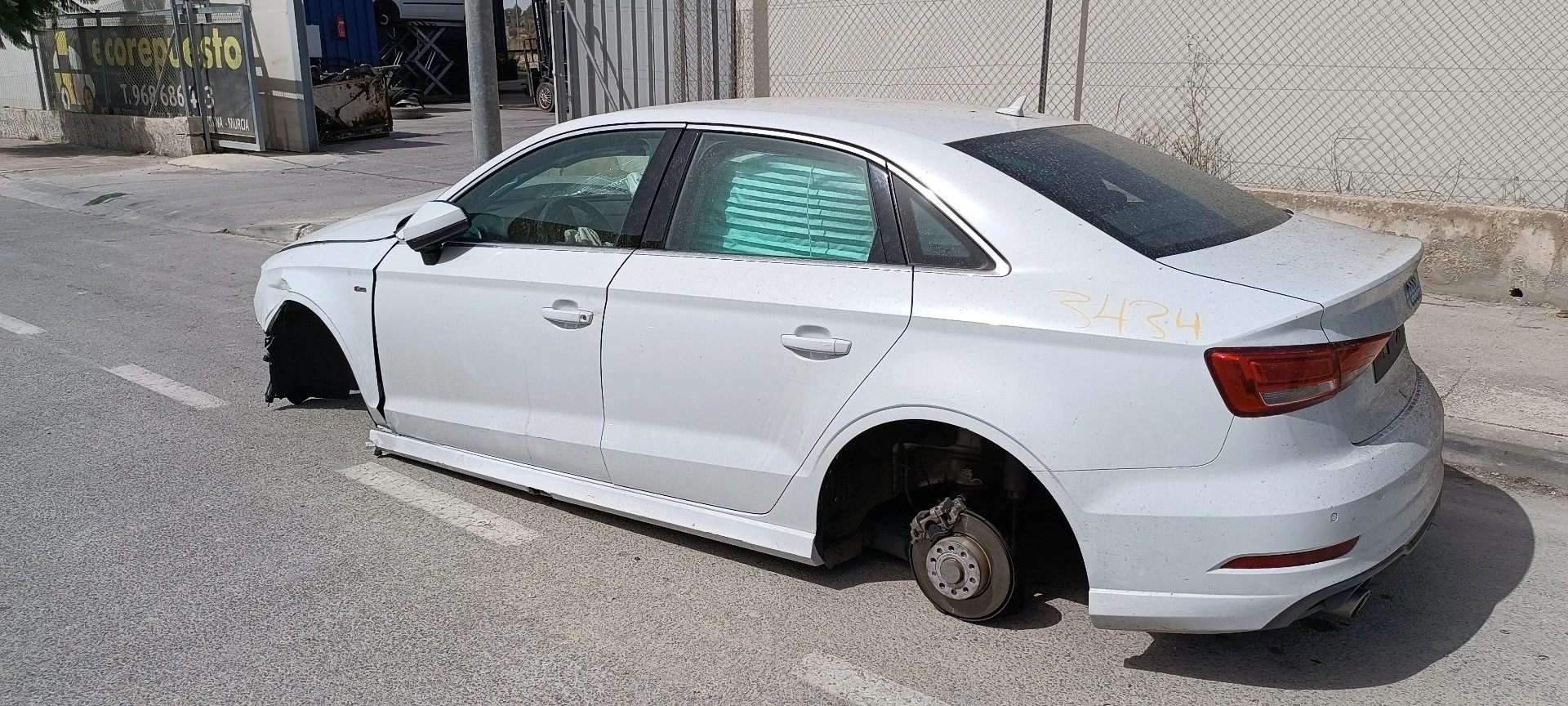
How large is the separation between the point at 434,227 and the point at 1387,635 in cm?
360

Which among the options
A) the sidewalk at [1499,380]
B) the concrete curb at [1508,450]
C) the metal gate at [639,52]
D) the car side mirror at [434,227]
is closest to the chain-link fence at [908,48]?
the metal gate at [639,52]

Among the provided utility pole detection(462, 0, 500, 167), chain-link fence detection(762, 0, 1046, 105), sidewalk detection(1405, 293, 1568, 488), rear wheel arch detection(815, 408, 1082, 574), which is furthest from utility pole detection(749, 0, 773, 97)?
rear wheel arch detection(815, 408, 1082, 574)

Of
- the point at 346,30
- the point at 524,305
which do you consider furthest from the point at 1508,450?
the point at 346,30

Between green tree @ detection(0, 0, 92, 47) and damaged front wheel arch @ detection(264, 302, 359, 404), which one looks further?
green tree @ detection(0, 0, 92, 47)

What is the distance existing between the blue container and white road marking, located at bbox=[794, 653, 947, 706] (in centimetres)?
2348

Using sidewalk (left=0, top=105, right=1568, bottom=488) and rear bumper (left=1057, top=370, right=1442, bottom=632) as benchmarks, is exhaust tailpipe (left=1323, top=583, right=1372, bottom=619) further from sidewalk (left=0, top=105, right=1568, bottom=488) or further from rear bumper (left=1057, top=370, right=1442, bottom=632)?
sidewalk (left=0, top=105, right=1568, bottom=488)

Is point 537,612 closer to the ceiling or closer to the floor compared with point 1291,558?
closer to the floor

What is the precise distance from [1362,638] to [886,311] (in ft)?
5.87

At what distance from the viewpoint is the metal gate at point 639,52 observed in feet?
37.9

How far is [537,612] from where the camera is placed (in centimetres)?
400

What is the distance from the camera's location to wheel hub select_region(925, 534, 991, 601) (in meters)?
3.78

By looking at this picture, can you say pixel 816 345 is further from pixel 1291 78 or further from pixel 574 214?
pixel 1291 78

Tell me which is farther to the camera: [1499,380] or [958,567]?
[1499,380]

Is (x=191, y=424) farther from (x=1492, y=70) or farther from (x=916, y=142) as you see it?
(x=1492, y=70)
